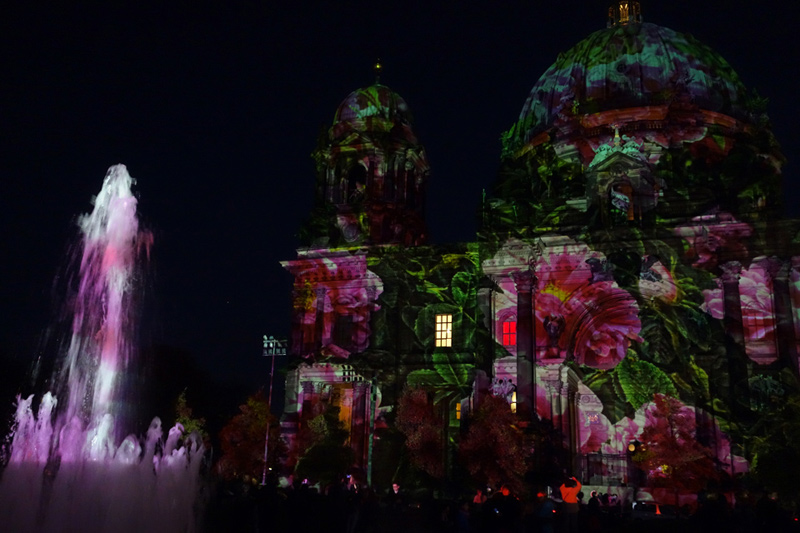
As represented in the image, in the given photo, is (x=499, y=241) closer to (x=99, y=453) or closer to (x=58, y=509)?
(x=99, y=453)

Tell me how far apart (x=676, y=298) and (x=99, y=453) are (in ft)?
89.9

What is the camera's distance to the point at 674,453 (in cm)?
3512

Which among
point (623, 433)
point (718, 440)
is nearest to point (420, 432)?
point (623, 433)

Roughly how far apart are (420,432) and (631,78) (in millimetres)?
27047

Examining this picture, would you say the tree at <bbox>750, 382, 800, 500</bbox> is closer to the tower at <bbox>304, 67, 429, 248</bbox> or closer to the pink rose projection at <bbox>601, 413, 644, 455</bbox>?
the pink rose projection at <bbox>601, 413, 644, 455</bbox>

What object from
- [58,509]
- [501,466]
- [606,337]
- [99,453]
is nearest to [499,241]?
[606,337]

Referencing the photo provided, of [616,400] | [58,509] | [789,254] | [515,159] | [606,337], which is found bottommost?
[58,509]

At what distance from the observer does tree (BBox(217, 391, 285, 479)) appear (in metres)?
42.5

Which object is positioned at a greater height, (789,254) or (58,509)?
→ (789,254)

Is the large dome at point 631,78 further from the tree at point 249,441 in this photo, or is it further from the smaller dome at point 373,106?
the tree at point 249,441

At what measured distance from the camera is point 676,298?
38938mm

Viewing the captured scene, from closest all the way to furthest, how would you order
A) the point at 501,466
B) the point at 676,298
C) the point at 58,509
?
the point at 58,509 → the point at 501,466 → the point at 676,298

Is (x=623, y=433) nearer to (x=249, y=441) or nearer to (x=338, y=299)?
(x=338, y=299)

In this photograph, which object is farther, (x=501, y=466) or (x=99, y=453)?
(x=99, y=453)
